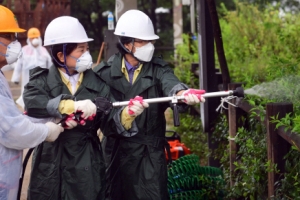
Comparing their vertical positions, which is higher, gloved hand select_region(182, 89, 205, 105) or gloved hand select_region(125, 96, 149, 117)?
gloved hand select_region(182, 89, 205, 105)

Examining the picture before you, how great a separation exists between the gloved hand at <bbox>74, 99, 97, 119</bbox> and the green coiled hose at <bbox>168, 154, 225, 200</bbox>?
4.84 ft

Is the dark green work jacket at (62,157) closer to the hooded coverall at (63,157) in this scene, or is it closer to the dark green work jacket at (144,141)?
the hooded coverall at (63,157)

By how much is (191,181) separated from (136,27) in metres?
1.57

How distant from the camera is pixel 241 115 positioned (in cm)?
609

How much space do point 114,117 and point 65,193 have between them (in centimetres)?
61

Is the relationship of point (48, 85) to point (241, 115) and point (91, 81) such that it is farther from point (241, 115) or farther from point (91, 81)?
point (241, 115)

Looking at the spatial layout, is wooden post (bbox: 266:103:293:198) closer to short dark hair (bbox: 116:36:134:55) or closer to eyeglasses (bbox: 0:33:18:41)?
short dark hair (bbox: 116:36:134:55)

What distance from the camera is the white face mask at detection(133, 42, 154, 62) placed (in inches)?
197

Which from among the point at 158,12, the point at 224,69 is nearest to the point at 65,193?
the point at 224,69

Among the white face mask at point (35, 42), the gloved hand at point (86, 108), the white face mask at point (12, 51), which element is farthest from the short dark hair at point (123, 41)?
the white face mask at point (35, 42)

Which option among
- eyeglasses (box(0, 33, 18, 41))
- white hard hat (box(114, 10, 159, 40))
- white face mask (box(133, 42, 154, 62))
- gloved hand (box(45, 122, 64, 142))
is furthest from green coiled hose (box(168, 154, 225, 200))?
eyeglasses (box(0, 33, 18, 41))

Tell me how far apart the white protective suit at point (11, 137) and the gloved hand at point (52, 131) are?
4cm

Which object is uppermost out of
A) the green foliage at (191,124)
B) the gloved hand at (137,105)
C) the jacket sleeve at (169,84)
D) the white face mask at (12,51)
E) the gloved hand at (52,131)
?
the white face mask at (12,51)

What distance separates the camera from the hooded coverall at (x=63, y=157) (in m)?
4.64
